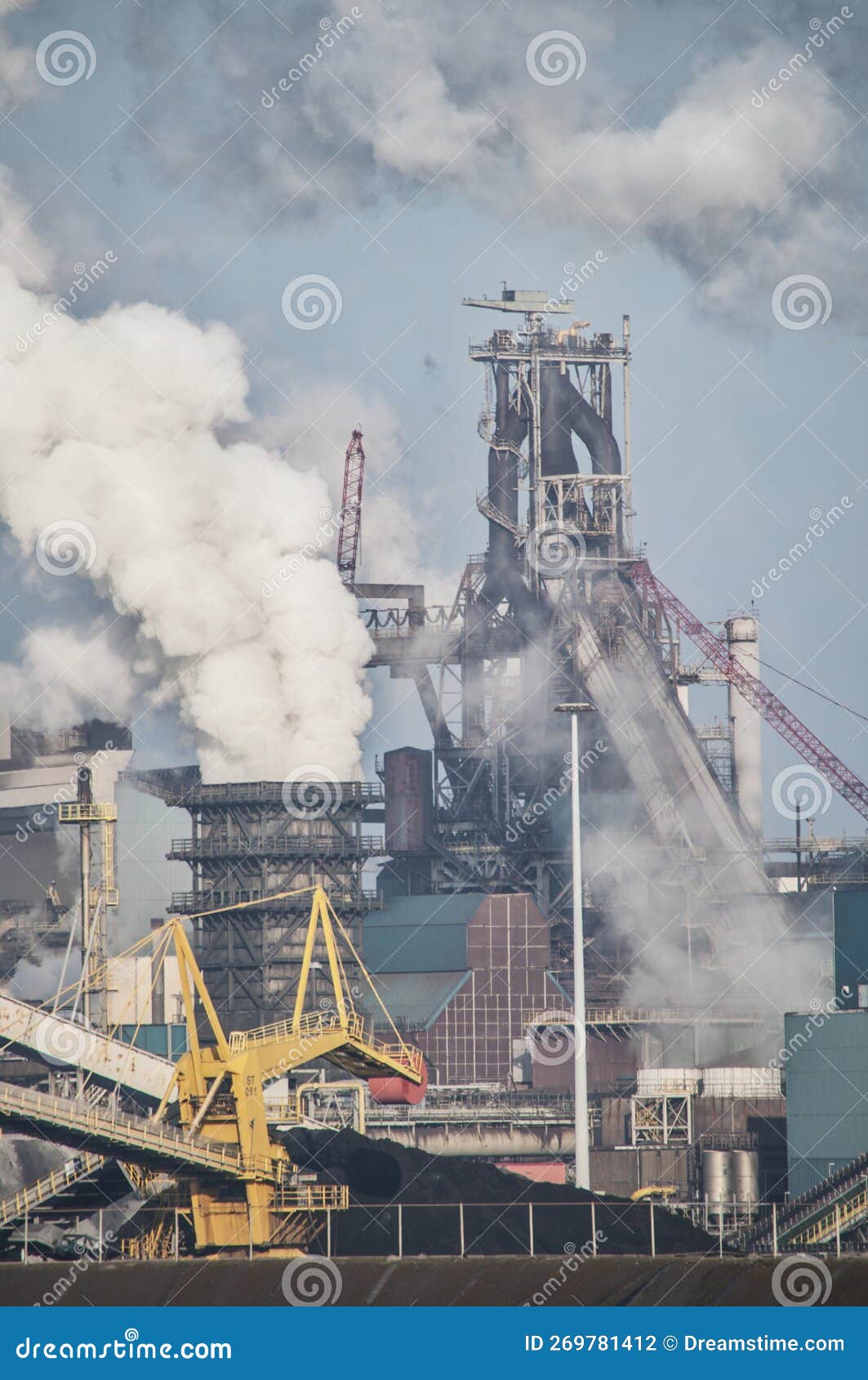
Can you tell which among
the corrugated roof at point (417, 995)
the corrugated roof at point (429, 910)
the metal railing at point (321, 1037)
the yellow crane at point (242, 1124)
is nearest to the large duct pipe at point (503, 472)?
the corrugated roof at point (429, 910)

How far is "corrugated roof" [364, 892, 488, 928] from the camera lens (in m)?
108

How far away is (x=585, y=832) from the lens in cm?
11338

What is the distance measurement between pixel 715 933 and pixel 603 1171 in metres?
24.0

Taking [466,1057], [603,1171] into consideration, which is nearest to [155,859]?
[466,1057]
